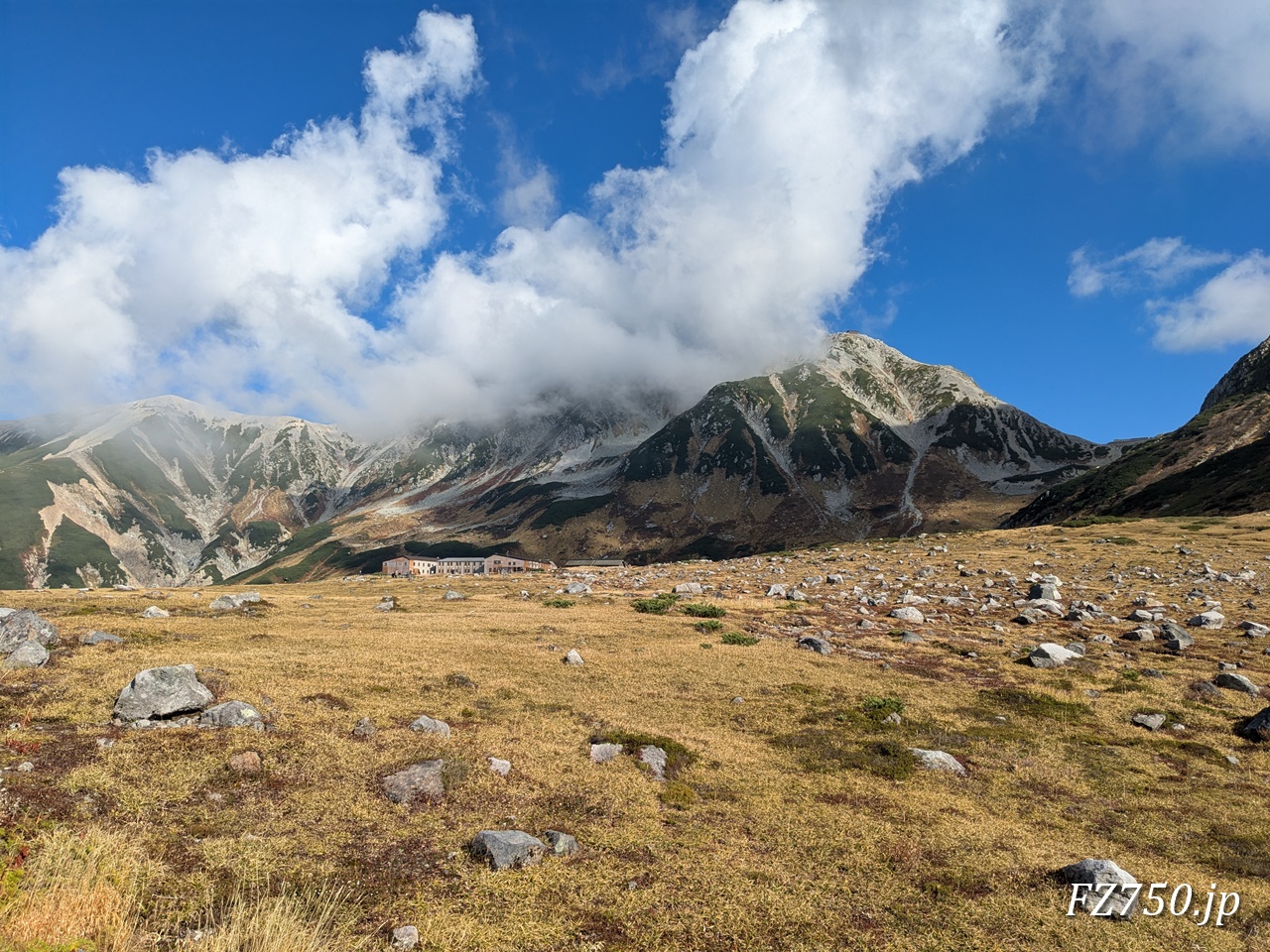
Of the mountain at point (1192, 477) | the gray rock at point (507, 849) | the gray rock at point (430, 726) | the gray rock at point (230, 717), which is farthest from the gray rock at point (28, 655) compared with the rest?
the mountain at point (1192, 477)

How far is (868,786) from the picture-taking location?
13273 mm

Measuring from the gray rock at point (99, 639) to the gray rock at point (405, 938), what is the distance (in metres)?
18.7

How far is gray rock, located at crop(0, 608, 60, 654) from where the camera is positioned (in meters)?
16.8

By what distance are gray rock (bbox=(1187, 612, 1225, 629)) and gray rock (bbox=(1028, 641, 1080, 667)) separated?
363 inches

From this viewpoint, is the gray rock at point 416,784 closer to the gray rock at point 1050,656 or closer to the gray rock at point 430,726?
the gray rock at point 430,726

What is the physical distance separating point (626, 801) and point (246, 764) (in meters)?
7.71

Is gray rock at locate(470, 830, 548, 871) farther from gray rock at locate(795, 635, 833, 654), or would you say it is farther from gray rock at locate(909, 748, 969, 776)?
gray rock at locate(795, 635, 833, 654)

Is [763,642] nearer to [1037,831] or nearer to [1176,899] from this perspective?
[1037,831]

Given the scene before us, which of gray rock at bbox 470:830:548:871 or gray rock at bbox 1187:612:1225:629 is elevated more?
gray rock at bbox 1187:612:1225:629

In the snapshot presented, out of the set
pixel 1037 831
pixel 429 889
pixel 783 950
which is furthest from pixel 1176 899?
pixel 429 889

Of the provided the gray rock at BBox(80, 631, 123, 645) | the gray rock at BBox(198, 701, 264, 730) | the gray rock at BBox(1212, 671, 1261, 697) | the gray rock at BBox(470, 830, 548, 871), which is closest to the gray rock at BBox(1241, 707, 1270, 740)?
the gray rock at BBox(1212, 671, 1261, 697)

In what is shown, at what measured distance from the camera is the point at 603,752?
14164mm

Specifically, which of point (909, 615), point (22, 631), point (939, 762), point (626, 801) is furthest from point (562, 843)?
point (909, 615)

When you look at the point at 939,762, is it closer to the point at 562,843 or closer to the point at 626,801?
the point at 626,801
